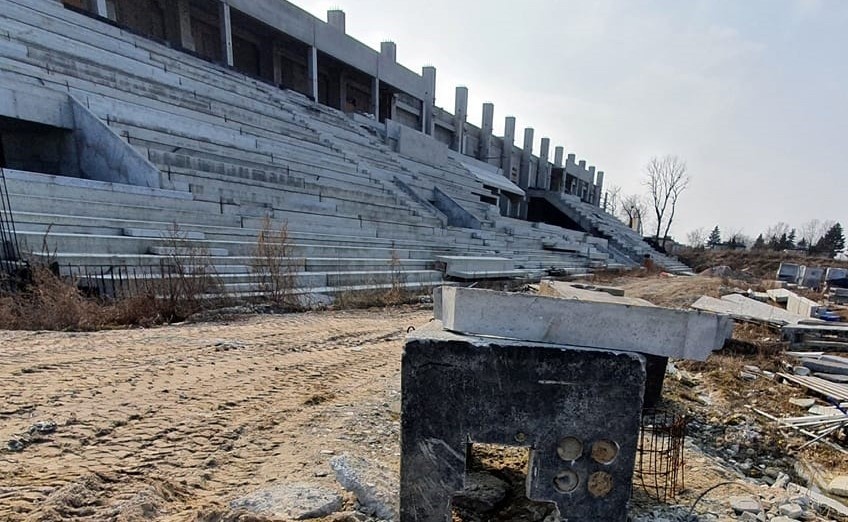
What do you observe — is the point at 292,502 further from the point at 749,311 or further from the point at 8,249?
the point at 749,311

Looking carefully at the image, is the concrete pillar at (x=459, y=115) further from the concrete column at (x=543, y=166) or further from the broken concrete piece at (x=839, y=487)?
the broken concrete piece at (x=839, y=487)

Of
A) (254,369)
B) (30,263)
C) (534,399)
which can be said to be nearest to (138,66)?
(30,263)

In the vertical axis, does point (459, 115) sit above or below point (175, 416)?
above

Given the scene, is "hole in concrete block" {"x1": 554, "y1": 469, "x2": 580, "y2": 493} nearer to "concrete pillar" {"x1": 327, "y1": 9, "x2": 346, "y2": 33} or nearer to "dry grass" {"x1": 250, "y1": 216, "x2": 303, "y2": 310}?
"dry grass" {"x1": 250, "y1": 216, "x2": 303, "y2": 310}

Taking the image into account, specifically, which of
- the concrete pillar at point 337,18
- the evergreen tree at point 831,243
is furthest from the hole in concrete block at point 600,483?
the evergreen tree at point 831,243

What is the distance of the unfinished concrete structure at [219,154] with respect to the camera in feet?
26.5

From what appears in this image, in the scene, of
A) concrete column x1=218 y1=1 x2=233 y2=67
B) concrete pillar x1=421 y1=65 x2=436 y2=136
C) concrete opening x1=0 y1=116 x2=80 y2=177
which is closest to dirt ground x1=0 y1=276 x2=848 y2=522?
concrete opening x1=0 y1=116 x2=80 y2=177

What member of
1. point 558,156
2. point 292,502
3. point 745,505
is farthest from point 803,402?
point 558,156

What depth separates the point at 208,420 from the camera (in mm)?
Result: 3232

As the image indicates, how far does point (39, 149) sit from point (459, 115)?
30.3 metres

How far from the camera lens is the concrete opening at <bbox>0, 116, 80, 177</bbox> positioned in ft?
31.5

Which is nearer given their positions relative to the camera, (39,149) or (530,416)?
(530,416)

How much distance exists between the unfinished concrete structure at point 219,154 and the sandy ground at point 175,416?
122 inches

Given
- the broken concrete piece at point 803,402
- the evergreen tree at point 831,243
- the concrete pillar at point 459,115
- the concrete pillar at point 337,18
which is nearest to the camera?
the broken concrete piece at point 803,402
